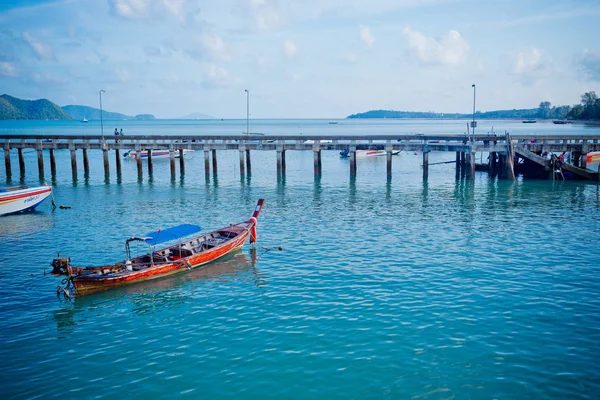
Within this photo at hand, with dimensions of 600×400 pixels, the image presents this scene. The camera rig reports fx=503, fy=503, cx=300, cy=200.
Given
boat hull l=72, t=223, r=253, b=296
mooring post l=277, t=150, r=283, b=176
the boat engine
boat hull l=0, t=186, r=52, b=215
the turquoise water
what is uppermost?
mooring post l=277, t=150, r=283, b=176

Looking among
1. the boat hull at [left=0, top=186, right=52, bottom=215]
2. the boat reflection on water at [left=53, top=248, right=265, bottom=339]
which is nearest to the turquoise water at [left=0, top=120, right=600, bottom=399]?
the boat reflection on water at [left=53, top=248, right=265, bottom=339]

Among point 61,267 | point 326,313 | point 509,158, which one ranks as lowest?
point 326,313

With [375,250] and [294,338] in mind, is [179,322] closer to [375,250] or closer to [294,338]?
[294,338]

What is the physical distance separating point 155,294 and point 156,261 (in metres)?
2.55

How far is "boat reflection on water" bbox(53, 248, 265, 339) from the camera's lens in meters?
18.0

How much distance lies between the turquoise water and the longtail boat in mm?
451

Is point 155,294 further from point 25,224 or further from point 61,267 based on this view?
point 25,224

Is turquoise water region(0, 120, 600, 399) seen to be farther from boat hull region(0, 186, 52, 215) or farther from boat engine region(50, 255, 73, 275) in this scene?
boat hull region(0, 186, 52, 215)

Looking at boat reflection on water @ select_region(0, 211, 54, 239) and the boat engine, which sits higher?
the boat engine

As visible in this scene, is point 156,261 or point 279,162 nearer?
point 156,261

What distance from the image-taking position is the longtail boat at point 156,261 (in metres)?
19.4

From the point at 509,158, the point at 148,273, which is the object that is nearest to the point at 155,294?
the point at 148,273

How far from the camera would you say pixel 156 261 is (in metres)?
22.1

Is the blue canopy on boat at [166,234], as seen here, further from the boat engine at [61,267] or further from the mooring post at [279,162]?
the mooring post at [279,162]
